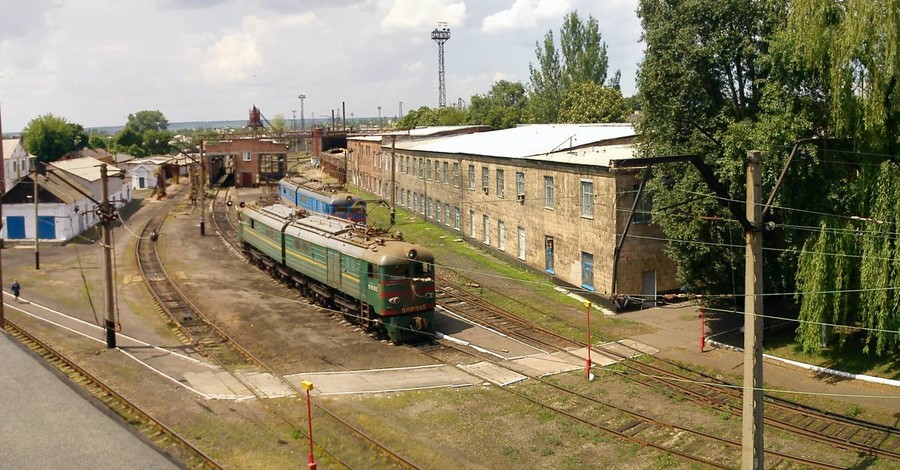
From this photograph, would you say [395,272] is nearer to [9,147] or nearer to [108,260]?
[108,260]

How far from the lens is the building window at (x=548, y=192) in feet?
117

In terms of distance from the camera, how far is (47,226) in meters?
50.5

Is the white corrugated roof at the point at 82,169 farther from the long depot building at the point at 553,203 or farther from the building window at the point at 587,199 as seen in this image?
the building window at the point at 587,199

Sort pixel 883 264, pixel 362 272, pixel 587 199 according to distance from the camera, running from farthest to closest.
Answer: pixel 587 199, pixel 362 272, pixel 883 264

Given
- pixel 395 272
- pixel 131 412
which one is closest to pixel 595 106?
pixel 395 272

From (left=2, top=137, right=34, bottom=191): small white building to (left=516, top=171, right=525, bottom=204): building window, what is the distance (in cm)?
5951

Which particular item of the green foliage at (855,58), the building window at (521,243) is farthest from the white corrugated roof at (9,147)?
the green foliage at (855,58)

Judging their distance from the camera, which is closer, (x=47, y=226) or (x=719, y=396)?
(x=719, y=396)

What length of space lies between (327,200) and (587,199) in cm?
1976

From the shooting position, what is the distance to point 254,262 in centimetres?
4288

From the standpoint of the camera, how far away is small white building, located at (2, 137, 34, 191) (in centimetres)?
7794

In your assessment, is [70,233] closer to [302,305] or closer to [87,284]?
[87,284]

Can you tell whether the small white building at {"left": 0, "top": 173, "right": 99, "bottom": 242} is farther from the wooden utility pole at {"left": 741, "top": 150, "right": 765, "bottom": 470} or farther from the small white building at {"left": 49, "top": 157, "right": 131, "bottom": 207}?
the wooden utility pole at {"left": 741, "top": 150, "right": 765, "bottom": 470}

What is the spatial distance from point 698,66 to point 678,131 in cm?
237
